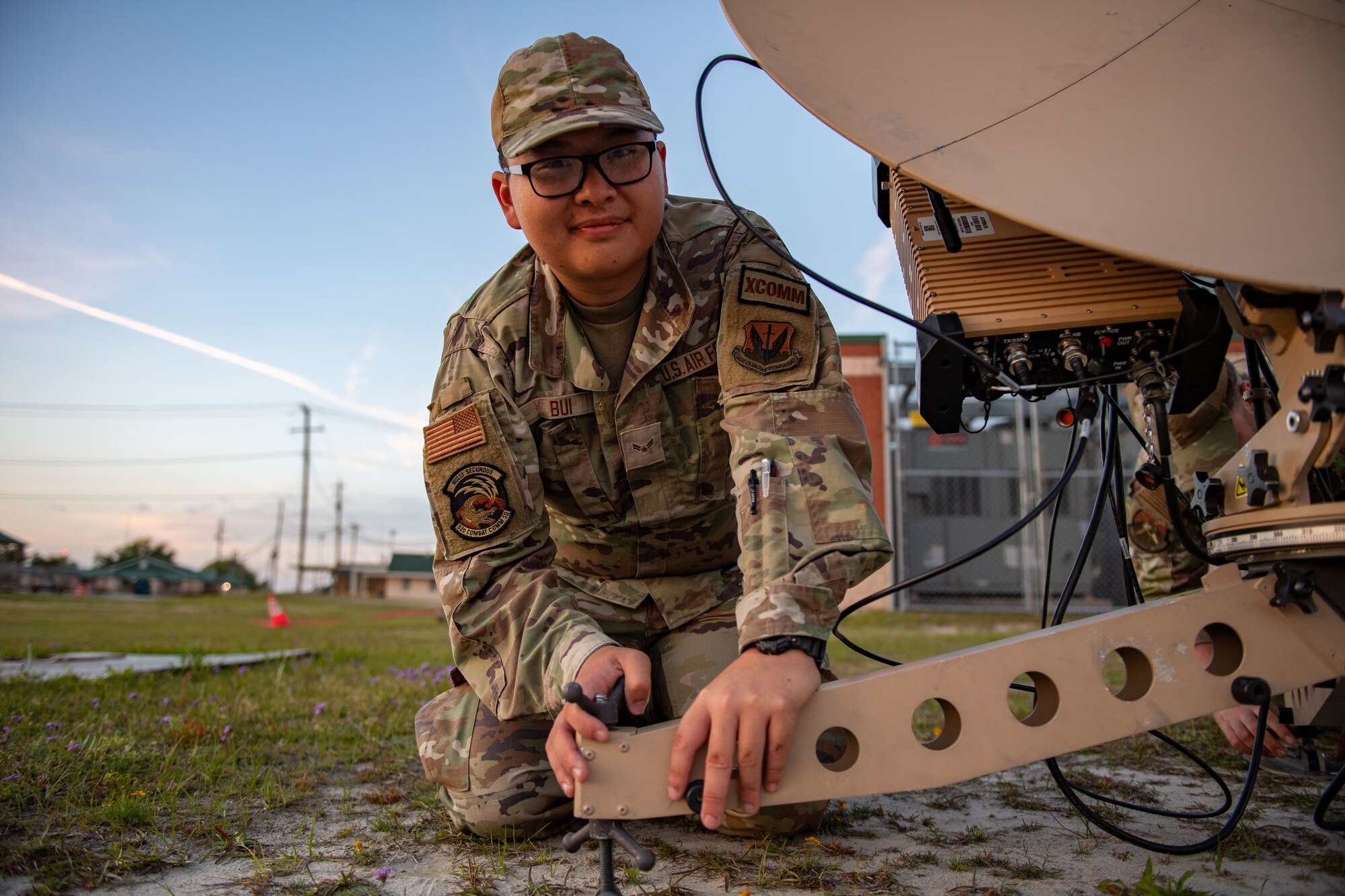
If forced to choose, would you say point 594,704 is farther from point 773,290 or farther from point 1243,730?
point 1243,730

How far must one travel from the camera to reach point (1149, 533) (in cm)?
231

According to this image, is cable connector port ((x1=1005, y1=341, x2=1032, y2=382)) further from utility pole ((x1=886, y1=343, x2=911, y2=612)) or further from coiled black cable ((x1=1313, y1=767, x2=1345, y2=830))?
utility pole ((x1=886, y1=343, x2=911, y2=612))

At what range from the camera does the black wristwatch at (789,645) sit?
1340 millimetres

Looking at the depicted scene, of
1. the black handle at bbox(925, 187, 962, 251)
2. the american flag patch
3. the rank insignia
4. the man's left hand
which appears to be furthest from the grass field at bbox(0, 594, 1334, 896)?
the black handle at bbox(925, 187, 962, 251)

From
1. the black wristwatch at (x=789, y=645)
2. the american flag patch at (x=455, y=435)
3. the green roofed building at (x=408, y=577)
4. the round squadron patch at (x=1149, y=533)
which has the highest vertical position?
the american flag patch at (x=455, y=435)

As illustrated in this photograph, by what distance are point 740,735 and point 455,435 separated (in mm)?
1029

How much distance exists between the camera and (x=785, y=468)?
160 centimetres

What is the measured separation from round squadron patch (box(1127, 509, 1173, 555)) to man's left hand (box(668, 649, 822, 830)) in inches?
59.3

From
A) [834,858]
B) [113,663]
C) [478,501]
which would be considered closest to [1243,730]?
[834,858]

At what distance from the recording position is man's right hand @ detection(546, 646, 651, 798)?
125 centimetres

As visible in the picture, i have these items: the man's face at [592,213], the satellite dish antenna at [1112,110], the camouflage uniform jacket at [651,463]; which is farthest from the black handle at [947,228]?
the man's face at [592,213]

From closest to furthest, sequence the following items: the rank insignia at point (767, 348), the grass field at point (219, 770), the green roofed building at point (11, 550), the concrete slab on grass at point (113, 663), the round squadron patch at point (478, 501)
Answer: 1. the grass field at point (219, 770)
2. the rank insignia at point (767, 348)
3. the round squadron patch at point (478, 501)
4. the concrete slab on grass at point (113, 663)
5. the green roofed building at point (11, 550)

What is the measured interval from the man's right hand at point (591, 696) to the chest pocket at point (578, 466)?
2.58 feet

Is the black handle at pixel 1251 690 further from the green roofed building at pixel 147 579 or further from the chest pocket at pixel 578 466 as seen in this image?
the green roofed building at pixel 147 579
